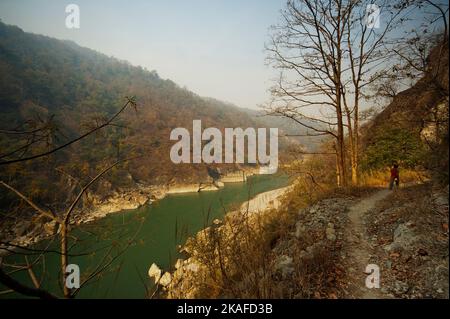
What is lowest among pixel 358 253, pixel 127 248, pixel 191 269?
pixel 127 248

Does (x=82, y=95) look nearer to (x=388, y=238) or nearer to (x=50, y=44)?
(x=50, y=44)

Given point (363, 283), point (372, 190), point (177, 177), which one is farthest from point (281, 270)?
point (177, 177)

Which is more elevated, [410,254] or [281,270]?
[410,254]

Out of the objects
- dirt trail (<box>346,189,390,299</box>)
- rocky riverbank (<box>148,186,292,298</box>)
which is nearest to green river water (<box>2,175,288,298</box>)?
rocky riverbank (<box>148,186,292,298</box>)

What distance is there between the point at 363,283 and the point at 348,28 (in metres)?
8.11

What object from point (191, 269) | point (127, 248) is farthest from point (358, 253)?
point (127, 248)

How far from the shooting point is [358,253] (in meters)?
3.95

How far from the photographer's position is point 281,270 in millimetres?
3648

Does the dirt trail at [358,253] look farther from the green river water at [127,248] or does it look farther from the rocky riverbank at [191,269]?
the green river water at [127,248]

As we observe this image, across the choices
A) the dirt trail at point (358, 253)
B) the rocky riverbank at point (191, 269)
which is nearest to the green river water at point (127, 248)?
the rocky riverbank at point (191, 269)

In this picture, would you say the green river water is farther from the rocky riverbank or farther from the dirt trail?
the dirt trail

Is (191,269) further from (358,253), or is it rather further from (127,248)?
(127,248)

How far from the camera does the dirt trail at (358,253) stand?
307 centimetres

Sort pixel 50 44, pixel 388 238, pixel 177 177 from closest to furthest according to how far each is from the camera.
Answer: pixel 388 238
pixel 177 177
pixel 50 44
